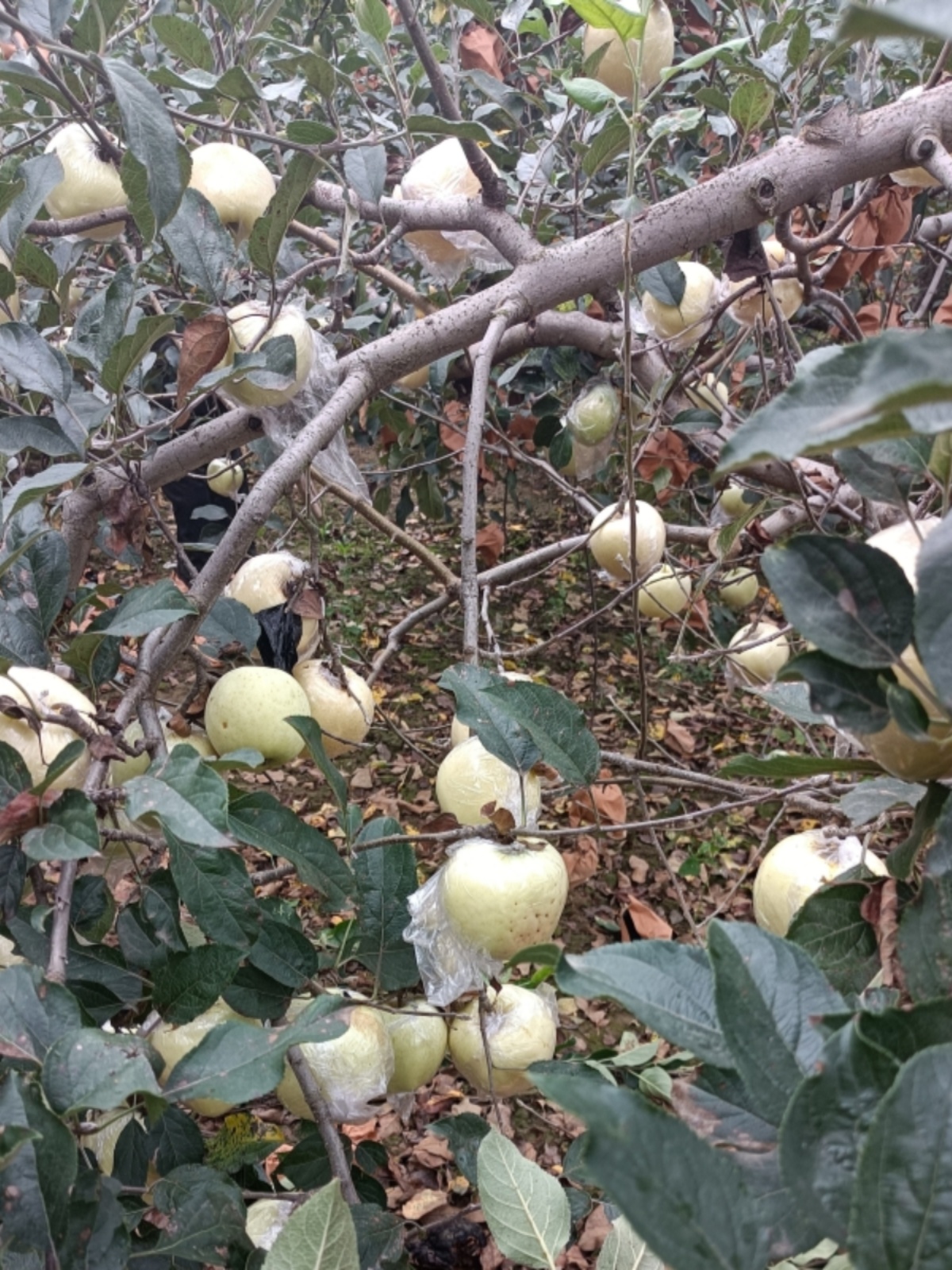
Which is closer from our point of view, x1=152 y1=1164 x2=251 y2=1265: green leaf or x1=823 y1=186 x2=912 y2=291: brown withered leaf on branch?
x1=152 y1=1164 x2=251 y2=1265: green leaf

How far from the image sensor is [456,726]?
3.51 ft

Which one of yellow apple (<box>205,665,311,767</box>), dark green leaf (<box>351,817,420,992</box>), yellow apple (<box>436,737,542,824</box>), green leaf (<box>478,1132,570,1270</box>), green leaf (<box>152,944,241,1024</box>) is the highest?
yellow apple (<box>205,665,311,767</box>)

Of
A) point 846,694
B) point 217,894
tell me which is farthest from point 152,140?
point 846,694

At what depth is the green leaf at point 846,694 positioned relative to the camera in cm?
42

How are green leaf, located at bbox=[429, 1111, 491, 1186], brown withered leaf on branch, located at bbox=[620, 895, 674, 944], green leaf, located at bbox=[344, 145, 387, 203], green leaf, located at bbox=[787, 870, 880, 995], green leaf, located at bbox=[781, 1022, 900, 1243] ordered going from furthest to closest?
brown withered leaf on branch, located at bbox=[620, 895, 674, 944], green leaf, located at bbox=[344, 145, 387, 203], green leaf, located at bbox=[429, 1111, 491, 1186], green leaf, located at bbox=[787, 870, 880, 995], green leaf, located at bbox=[781, 1022, 900, 1243]

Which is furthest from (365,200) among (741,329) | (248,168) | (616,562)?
(741,329)

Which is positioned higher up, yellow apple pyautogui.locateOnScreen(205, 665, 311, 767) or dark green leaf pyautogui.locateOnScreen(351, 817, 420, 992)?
yellow apple pyautogui.locateOnScreen(205, 665, 311, 767)

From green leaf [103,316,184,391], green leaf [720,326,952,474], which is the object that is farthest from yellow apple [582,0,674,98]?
green leaf [720,326,952,474]

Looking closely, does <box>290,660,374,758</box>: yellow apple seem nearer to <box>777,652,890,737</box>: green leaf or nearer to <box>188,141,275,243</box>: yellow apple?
<box>188,141,275,243</box>: yellow apple

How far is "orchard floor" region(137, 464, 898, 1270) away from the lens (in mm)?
1490

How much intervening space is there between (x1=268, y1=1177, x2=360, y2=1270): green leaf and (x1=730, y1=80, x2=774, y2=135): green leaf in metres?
1.30

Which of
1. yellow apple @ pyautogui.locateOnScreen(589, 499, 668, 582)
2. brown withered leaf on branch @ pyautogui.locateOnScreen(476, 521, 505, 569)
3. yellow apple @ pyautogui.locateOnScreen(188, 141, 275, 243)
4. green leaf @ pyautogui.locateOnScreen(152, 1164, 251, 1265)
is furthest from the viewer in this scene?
brown withered leaf on branch @ pyautogui.locateOnScreen(476, 521, 505, 569)

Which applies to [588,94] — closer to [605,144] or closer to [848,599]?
[605,144]

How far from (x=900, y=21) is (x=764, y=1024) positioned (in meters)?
0.34
